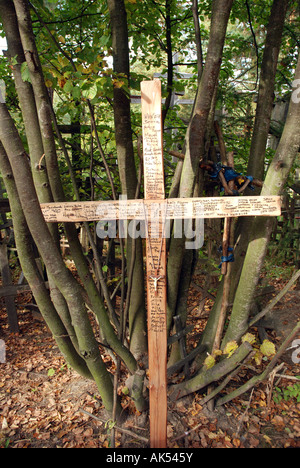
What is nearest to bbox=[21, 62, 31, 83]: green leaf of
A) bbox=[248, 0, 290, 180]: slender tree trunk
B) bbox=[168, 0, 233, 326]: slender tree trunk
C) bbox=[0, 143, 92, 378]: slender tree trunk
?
bbox=[0, 143, 92, 378]: slender tree trunk

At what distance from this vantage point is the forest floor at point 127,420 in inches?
108

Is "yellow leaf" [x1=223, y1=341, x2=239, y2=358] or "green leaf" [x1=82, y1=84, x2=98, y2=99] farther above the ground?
"green leaf" [x1=82, y1=84, x2=98, y2=99]

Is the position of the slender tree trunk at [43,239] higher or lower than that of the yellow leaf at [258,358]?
higher

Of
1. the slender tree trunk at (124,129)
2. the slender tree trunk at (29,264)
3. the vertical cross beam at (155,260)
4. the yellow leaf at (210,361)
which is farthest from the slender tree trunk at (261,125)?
the slender tree trunk at (29,264)

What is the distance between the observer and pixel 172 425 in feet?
9.56

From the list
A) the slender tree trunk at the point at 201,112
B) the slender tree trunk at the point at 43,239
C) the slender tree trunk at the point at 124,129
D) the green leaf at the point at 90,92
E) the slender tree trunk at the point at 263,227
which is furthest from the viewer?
the slender tree trunk at the point at 124,129

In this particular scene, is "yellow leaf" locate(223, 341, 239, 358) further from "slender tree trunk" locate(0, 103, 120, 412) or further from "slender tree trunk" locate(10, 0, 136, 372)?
"slender tree trunk" locate(0, 103, 120, 412)

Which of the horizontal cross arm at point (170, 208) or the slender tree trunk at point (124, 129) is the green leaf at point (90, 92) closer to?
the slender tree trunk at point (124, 129)

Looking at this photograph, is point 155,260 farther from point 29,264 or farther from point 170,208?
point 29,264

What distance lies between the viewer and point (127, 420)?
2.98m

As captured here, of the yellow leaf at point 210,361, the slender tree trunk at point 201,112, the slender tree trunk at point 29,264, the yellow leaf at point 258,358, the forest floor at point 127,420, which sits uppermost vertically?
the slender tree trunk at point 201,112

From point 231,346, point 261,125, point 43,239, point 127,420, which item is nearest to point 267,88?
point 261,125

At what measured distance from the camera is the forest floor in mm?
2736

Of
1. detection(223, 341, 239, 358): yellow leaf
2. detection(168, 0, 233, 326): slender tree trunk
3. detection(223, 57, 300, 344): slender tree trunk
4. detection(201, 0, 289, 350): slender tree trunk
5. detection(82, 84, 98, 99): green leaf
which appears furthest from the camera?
detection(201, 0, 289, 350): slender tree trunk
